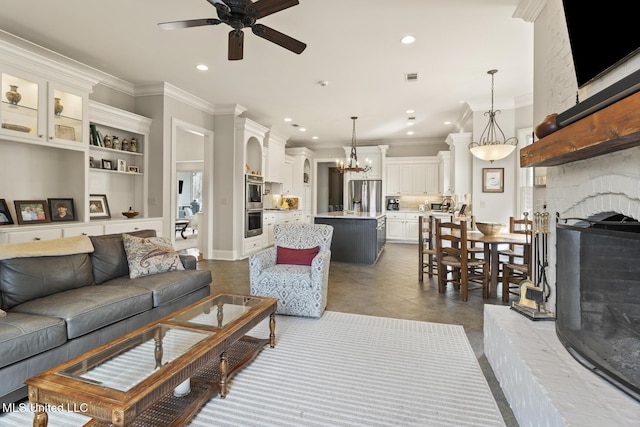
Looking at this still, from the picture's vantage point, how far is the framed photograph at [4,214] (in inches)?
144

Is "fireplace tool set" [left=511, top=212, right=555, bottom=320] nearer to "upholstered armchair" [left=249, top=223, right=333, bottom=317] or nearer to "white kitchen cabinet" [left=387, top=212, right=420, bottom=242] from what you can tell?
"upholstered armchair" [left=249, top=223, right=333, bottom=317]

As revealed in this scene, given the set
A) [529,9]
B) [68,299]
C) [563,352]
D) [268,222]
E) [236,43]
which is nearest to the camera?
[563,352]

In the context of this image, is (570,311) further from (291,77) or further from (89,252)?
(291,77)

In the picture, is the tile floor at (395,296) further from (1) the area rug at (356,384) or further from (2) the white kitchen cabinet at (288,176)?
(2) the white kitchen cabinet at (288,176)

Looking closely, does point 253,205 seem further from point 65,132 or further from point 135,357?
point 135,357

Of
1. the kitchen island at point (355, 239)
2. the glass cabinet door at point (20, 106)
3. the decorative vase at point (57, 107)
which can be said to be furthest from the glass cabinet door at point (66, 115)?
the kitchen island at point (355, 239)

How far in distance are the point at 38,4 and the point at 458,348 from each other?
4913 millimetres

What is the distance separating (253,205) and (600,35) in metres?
5.97

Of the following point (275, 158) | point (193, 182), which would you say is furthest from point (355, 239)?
point (193, 182)

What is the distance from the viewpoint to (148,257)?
3096 mm

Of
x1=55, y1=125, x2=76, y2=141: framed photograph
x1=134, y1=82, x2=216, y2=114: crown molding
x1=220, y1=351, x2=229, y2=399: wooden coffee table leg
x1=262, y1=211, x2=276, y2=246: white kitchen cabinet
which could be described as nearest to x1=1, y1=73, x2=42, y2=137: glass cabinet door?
x1=55, y1=125, x2=76, y2=141: framed photograph

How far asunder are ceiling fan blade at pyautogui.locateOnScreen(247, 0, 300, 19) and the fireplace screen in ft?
7.67

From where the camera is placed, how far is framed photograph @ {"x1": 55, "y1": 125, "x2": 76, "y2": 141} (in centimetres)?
400

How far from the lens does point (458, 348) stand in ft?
8.68
